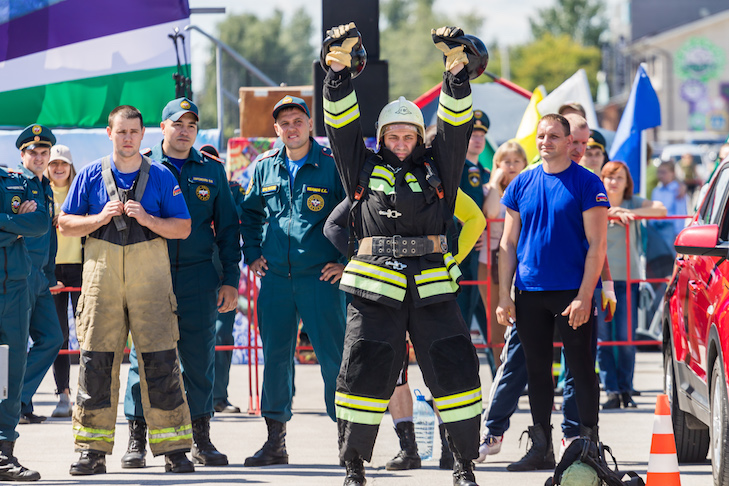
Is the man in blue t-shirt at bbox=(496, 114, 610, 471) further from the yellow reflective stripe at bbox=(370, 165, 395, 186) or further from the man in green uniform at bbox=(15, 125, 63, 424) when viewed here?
the man in green uniform at bbox=(15, 125, 63, 424)

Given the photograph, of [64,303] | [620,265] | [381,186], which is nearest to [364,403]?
[381,186]

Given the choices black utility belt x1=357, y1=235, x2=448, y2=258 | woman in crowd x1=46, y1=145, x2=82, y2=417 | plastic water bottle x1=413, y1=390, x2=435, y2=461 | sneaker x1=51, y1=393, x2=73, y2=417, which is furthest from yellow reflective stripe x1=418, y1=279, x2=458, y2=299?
woman in crowd x1=46, y1=145, x2=82, y2=417

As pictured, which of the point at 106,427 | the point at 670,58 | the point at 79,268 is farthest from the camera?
the point at 670,58

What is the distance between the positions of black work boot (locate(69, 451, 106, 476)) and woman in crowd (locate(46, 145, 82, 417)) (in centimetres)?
305

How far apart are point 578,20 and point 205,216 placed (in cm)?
8951

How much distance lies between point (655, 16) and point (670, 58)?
46.6 ft

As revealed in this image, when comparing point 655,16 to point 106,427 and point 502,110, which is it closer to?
point 502,110

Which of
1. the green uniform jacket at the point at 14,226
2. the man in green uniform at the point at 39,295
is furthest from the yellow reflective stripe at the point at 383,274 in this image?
the man in green uniform at the point at 39,295

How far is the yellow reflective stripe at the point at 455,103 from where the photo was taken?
5.85 m

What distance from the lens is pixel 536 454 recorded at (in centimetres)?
684

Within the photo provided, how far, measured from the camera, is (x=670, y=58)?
245 feet

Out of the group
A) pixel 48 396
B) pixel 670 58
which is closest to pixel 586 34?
pixel 670 58

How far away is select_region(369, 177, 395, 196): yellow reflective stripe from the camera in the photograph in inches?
231

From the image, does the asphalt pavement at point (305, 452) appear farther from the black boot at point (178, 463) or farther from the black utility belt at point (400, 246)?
the black utility belt at point (400, 246)
